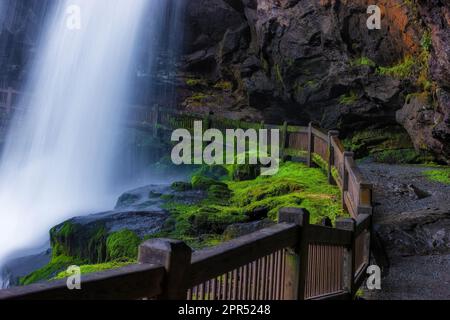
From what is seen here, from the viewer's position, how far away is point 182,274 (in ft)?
8.94

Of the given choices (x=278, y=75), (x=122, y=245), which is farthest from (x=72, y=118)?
(x=122, y=245)

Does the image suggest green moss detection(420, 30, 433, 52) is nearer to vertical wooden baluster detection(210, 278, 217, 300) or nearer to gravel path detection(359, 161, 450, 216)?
gravel path detection(359, 161, 450, 216)

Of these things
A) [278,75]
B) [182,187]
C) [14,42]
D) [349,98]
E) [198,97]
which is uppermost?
[14,42]

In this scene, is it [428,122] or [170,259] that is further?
[428,122]

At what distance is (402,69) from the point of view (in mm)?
19172

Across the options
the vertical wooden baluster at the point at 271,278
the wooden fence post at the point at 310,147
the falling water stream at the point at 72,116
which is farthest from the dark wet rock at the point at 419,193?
the falling water stream at the point at 72,116

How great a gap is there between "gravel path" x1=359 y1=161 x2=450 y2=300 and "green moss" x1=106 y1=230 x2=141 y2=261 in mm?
5294

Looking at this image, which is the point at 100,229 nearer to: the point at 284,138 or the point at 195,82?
the point at 284,138

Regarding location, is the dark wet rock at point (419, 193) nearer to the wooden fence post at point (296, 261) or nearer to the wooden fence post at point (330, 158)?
the wooden fence post at point (330, 158)

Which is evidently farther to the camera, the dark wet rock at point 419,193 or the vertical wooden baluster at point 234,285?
the dark wet rock at point 419,193

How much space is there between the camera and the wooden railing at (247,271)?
237 cm

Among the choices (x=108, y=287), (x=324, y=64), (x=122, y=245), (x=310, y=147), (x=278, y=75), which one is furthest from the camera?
(x=278, y=75)

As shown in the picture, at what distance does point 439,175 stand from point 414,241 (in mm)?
6858
